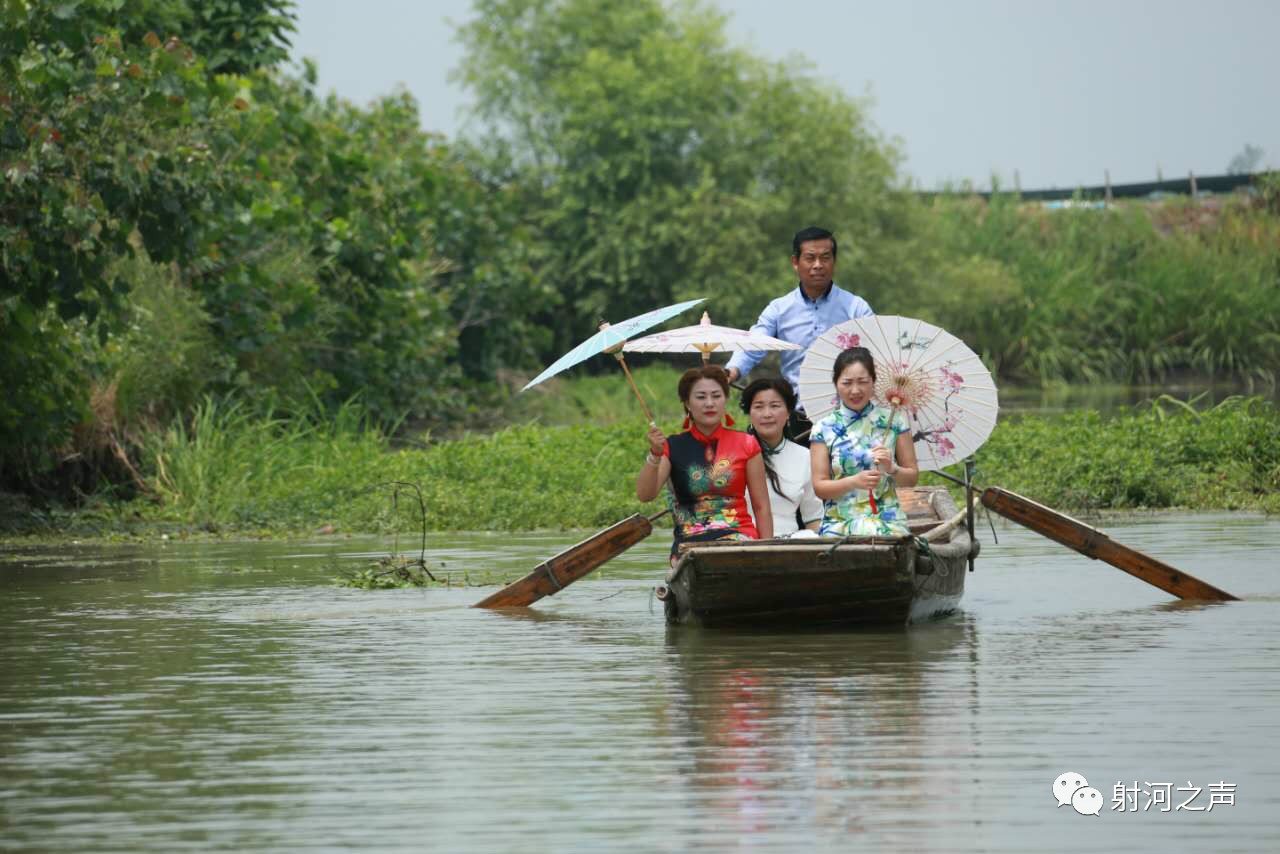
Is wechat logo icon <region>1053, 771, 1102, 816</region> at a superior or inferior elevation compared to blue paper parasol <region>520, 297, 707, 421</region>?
inferior

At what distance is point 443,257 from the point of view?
27.4m

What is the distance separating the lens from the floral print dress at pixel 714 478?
9.41 m

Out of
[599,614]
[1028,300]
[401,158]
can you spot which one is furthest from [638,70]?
[599,614]

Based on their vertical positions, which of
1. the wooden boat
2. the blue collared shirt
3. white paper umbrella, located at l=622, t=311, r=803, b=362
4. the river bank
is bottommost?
the wooden boat

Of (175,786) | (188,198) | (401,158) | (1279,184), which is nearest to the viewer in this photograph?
(175,786)

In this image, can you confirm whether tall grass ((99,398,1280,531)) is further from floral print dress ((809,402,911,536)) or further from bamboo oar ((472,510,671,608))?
floral print dress ((809,402,911,536))

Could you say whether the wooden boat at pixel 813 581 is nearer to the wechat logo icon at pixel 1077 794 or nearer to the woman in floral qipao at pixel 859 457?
the woman in floral qipao at pixel 859 457

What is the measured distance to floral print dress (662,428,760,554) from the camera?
30.9ft

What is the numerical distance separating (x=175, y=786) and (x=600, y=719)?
1556 mm

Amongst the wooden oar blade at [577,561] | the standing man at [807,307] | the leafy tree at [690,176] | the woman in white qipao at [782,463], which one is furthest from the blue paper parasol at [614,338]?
the leafy tree at [690,176]

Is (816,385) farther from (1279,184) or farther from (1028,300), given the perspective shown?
(1279,184)

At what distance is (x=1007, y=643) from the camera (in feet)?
29.6

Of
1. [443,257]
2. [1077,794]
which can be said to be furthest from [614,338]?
[443,257]

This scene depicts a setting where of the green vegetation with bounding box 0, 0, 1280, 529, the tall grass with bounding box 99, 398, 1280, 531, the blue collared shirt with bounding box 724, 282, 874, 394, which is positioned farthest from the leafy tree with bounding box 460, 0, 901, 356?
the blue collared shirt with bounding box 724, 282, 874, 394
